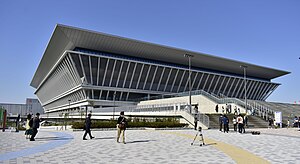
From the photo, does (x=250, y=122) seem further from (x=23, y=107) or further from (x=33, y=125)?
(x=23, y=107)

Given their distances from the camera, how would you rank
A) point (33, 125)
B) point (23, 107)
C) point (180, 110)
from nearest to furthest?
1. point (33, 125)
2. point (180, 110)
3. point (23, 107)

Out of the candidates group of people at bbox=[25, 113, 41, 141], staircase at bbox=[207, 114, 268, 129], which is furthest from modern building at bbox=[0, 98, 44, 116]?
group of people at bbox=[25, 113, 41, 141]

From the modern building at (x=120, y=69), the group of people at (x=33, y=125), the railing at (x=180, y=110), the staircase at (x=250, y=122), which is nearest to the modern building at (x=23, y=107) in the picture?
the modern building at (x=120, y=69)

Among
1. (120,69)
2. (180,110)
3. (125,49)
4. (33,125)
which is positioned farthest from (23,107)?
(33,125)

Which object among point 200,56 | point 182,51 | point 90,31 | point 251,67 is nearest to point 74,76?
point 90,31

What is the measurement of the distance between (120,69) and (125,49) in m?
5.85

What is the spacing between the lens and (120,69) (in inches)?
2611

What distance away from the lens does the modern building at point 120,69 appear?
205ft

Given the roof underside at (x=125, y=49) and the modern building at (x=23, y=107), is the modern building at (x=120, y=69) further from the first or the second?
the modern building at (x=23, y=107)

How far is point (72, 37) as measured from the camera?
59438 mm

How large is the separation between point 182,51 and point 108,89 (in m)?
24.0

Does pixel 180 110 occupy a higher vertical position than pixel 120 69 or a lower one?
lower

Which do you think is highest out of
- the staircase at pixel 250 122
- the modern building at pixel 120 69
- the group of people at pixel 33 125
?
the modern building at pixel 120 69

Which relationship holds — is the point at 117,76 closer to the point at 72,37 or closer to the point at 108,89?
the point at 108,89
